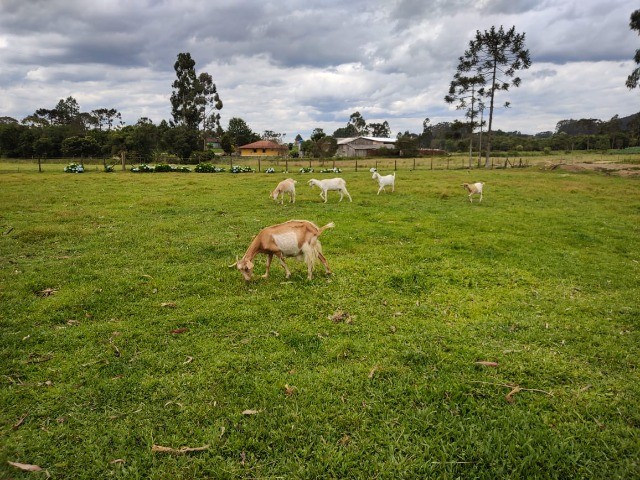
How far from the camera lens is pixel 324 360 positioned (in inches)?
220

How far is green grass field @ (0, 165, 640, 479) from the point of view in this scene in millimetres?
3971

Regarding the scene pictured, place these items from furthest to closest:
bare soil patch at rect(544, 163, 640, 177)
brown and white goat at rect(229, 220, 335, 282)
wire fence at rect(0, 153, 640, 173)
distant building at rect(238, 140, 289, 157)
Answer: distant building at rect(238, 140, 289, 157), wire fence at rect(0, 153, 640, 173), bare soil patch at rect(544, 163, 640, 177), brown and white goat at rect(229, 220, 335, 282)


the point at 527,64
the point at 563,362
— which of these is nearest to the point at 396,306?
the point at 563,362

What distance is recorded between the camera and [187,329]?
648 centimetres

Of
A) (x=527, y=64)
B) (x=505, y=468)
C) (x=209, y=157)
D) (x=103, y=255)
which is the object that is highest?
(x=527, y=64)

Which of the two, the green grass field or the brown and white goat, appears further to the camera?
the brown and white goat

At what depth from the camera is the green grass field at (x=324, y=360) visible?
397 centimetres

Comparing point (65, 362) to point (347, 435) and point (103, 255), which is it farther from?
point (103, 255)

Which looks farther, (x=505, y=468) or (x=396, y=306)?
(x=396, y=306)

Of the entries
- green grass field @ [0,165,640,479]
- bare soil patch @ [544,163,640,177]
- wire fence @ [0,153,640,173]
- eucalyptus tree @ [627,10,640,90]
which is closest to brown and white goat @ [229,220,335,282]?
green grass field @ [0,165,640,479]

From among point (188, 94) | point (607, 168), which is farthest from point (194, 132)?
point (607, 168)

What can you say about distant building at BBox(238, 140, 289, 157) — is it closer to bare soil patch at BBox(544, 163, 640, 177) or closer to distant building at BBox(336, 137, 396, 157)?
distant building at BBox(336, 137, 396, 157)

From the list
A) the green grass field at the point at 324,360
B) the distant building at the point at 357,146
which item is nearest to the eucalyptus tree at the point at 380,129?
the distant building at the point at 357,146

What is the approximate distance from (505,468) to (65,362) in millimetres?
6124
